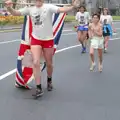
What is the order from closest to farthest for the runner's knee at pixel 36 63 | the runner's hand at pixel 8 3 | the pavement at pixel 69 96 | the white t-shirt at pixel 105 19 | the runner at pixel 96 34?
1. the pavement at pixel 69 96
2. the runner's hand at pixel 8 3
3. the runner's knee at pixel 36 63
4. the runner at pixel 96 34
5. the white t-shirt at pixel 105 19

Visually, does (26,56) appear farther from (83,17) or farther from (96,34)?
(83,17)

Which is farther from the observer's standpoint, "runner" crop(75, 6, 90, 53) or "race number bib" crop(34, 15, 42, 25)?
"runner" crop(75, 6, 90, 53)

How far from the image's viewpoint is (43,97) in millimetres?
8031

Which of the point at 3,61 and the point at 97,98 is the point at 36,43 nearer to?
the point at 97,98

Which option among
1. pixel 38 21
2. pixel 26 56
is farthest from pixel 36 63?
pixel 38 21

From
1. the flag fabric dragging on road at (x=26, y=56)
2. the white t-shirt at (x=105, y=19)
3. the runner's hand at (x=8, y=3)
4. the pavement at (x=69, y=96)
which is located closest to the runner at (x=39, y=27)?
the runner's hand at (x=8, y=3)

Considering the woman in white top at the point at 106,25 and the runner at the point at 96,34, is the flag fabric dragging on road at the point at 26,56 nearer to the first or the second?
the runner at the point at 96,34

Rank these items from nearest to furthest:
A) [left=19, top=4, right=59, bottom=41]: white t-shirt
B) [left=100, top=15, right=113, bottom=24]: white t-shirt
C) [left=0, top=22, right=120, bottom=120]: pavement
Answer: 1. [left=0, top=22, right=120, bottom=120]: pavement
2. [left=19, top=4, right=59, bottom=41]: white t-shirt
3. [left=100, top=15, right=113, bottom=24]: white t-shirt

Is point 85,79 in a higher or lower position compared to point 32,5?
lower

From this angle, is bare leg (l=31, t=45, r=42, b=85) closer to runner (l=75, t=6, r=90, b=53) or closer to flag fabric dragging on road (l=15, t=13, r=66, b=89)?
flag fabric dragging on road (l=15, t=13, r=66, b=89)

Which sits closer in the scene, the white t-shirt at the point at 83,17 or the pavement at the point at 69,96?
the pavement at the point at 69,96

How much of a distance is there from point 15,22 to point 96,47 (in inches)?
916

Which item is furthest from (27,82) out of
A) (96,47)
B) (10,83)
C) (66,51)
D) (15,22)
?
(15,22)

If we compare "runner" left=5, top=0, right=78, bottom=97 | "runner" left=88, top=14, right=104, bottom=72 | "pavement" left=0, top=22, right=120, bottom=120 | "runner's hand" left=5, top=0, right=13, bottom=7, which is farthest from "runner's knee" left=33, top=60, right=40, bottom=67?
"runner" left=88, top=14, right=104, bottom=72
